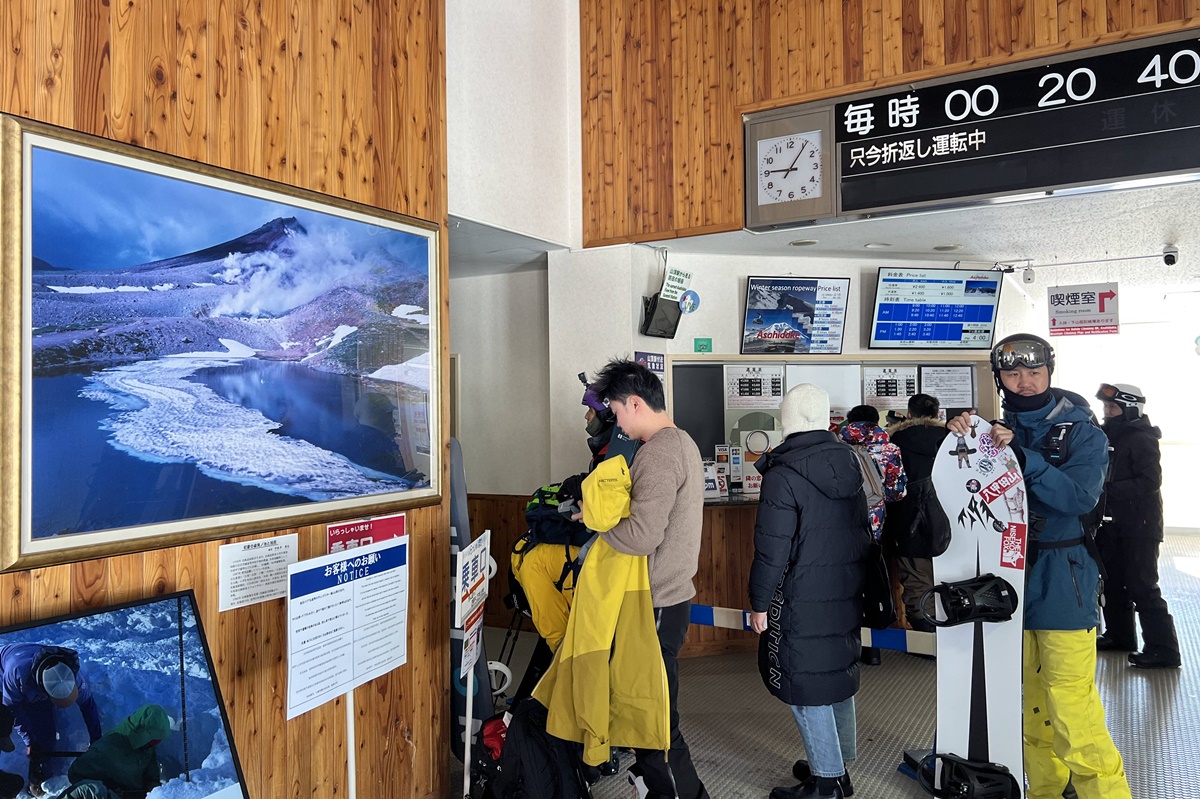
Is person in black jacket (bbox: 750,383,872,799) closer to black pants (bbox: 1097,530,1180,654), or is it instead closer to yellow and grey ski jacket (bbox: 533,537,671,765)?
yellow and grey ski jacket (bbox: 533,537,671,765)

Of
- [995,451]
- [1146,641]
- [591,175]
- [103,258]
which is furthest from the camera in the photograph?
[591,175]

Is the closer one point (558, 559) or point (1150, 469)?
point (558, 559)

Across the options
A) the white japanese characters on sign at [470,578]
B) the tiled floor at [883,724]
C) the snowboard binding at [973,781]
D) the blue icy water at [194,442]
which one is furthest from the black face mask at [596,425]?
the snowboard binding at [973,781]

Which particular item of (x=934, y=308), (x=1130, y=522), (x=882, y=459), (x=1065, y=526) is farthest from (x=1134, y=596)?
(x=1065, y=526)

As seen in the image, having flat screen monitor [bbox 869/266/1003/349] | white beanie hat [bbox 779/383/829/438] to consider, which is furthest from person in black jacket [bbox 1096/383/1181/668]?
white beanie hat [bbox 779/383/829/438]

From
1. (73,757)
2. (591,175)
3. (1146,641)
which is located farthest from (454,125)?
(1146,641)

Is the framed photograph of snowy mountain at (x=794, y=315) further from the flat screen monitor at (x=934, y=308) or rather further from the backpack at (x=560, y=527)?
the backpack at (x=560, y=527)

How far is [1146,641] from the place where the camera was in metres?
4.75

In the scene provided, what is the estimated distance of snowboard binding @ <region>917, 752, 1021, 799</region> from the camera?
2.87m

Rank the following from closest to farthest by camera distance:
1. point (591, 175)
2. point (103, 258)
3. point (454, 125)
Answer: point (103, 258) → point (454, 125) → point (591, 175)

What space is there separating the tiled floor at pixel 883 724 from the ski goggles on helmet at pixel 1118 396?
1.57 m

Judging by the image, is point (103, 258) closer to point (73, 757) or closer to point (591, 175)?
point (73, 757)

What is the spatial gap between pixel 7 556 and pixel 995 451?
10.1 feet

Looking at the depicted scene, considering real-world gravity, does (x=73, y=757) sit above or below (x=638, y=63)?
below
